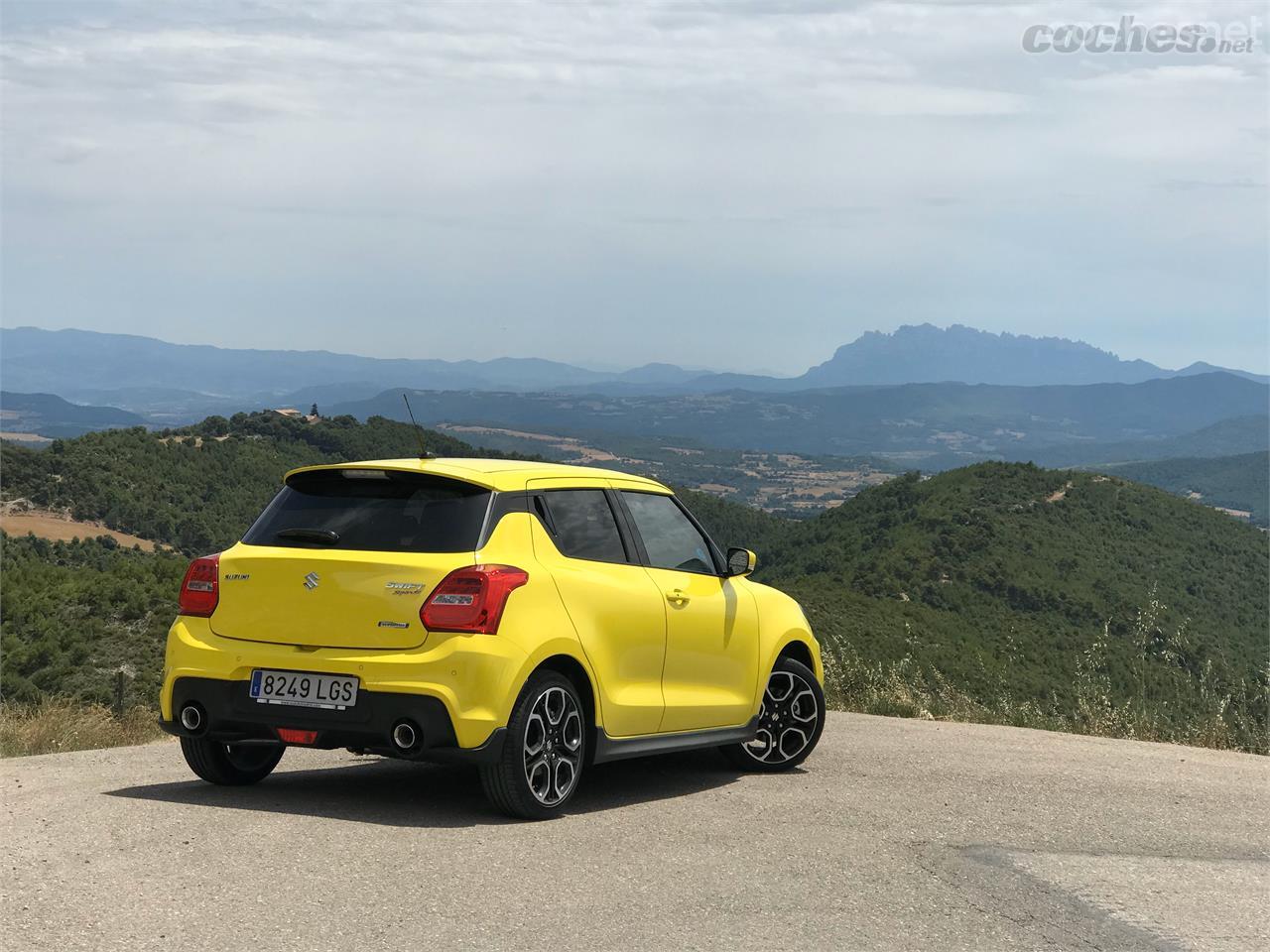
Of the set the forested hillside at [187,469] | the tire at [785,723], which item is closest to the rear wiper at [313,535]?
the tire at [785,723]

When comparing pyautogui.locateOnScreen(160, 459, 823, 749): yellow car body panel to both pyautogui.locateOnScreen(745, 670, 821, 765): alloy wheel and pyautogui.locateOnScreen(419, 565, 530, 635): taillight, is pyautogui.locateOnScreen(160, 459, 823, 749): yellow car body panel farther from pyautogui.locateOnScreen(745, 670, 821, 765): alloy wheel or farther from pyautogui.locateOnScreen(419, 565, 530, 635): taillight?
pyautogui.locateOnScreen(745, 670, 821, 765): alloy wheel

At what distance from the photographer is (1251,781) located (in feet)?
32.8

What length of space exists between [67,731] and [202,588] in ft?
13.8

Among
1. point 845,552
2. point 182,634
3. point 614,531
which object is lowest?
point 845,552

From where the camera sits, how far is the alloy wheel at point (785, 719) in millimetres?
9195

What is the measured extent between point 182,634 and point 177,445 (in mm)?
91132

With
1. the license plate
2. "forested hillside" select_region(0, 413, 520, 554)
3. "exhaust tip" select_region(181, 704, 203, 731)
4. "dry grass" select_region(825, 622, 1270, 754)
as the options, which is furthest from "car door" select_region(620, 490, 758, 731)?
"forested hillside" select_region(0, 413, 520, 554)

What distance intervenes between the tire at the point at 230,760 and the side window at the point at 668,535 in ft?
7.42

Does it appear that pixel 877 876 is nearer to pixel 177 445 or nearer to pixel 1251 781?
pixel 1251 781

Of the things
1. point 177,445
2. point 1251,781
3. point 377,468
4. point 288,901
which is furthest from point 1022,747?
point 177,445

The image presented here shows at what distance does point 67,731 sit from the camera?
1080 cm

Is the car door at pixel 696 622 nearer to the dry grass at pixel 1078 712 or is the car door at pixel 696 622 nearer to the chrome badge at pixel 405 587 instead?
the chrome badge at pixel 405 587

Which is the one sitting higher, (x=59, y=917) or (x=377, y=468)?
(x=377, y=468)

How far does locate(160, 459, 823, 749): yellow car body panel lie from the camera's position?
22.0ft
